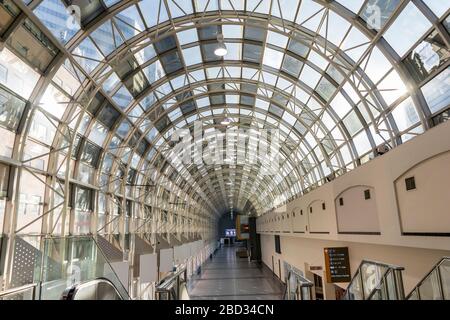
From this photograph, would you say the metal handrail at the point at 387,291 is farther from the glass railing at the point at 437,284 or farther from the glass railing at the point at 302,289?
the glass railing at the point at 302,289

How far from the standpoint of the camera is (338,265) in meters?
17.5

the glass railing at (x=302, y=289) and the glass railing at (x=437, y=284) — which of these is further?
the glass railing at (x=302, y=289)

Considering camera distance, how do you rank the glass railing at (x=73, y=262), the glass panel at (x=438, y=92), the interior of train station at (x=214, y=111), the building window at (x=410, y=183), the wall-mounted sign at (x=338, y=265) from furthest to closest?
the wall-mounted sign at (x=338, y=265) < the glass panel at (x=438, y=92) < the building window at (x=410, y=183) < the glass railing at (x=73, y=262) < the interior of train station at (x=214, y=111)

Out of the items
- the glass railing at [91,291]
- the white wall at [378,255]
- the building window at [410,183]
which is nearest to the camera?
the glass railing at [91,291]

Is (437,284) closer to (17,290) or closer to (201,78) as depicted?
(17,290)

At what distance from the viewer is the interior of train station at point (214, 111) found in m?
9.92

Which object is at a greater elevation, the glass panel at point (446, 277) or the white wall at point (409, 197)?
the white wall at point (409, 197)

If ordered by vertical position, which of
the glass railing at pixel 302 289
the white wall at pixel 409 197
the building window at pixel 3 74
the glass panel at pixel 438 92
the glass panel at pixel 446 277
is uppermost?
the building window at pixel 3 74

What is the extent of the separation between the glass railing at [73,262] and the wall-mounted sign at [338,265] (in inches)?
468

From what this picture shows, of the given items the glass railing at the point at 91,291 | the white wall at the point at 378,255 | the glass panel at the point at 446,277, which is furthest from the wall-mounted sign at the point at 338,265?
the glass railing at the point at 91,291

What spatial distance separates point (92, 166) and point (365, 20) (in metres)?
15.7

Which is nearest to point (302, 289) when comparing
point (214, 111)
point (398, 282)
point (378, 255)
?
point (398, 282)
